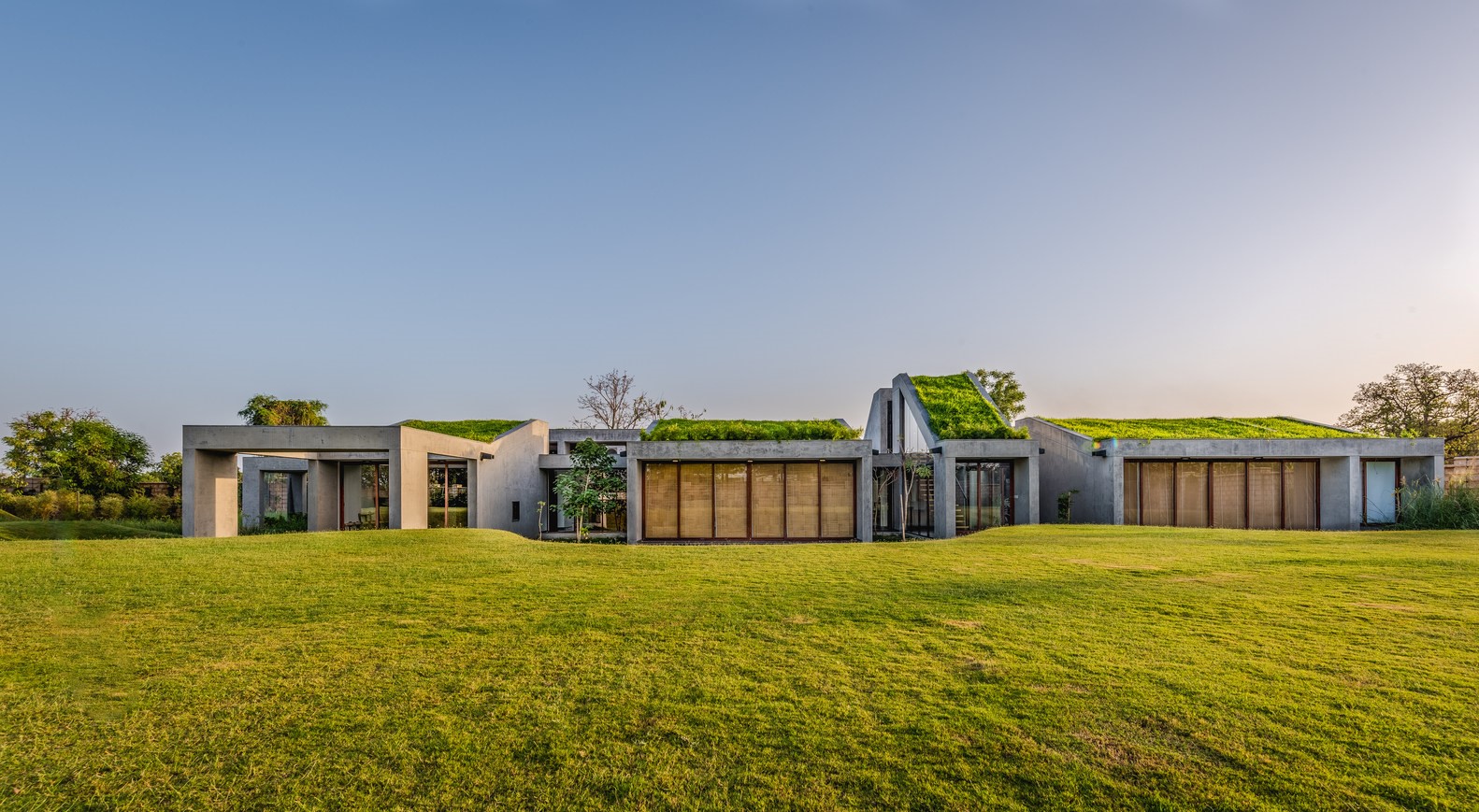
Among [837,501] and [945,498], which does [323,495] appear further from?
[945,498]

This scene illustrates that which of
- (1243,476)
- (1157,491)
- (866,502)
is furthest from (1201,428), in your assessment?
(866,502)

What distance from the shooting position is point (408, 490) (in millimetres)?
16734

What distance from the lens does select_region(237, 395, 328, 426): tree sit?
4034 cm

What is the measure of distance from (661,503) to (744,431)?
313 centimetres

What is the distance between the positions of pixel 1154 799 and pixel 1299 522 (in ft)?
72.3

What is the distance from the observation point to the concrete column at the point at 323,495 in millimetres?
21906

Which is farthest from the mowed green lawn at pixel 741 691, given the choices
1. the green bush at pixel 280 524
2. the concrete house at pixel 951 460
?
the green bush at pixel 280 524

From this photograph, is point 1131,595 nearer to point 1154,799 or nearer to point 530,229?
point 1154,799

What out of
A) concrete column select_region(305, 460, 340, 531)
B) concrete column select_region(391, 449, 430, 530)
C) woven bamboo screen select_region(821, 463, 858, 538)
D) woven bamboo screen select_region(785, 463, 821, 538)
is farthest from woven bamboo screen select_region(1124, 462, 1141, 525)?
concrete column select_region(305, 460, 340, 531)

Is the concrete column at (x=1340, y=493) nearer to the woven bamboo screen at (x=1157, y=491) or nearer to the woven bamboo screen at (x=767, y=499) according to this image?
the woven bamboo screen at (x=1157, y=491)

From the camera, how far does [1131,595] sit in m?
8.17

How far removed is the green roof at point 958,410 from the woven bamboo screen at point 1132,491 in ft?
12.7

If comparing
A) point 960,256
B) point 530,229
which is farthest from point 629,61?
point 960,256

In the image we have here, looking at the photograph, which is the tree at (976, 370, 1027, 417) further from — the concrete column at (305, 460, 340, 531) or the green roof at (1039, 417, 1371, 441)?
the concrete column at (305, 460, 340, 531)
